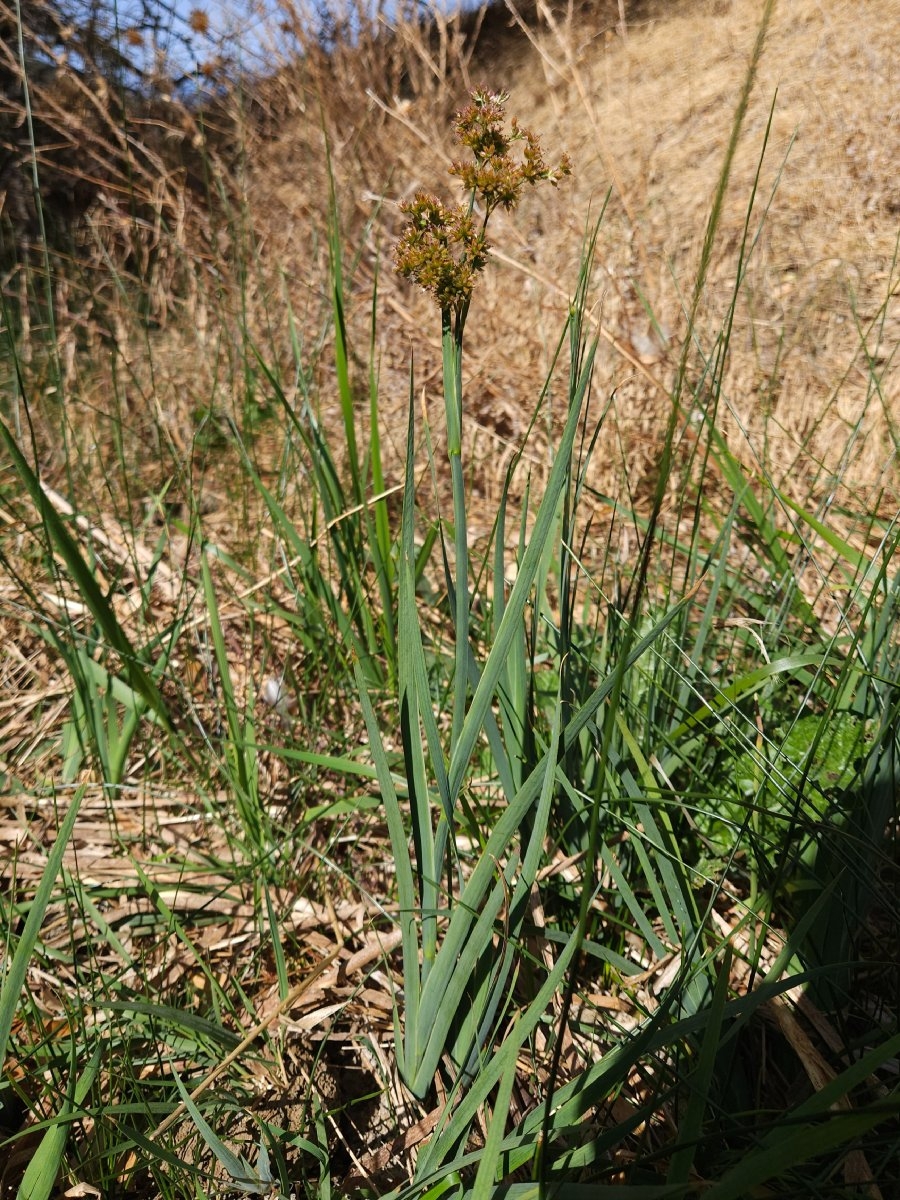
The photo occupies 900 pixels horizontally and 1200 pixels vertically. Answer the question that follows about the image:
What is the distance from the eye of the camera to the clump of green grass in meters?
0.77

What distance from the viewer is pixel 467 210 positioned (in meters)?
0.74

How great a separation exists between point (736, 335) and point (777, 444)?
552 mm

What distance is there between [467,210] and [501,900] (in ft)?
2.23

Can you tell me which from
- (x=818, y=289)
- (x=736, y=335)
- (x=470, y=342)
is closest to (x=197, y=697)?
(x=470, y=342)

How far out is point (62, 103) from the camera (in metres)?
4.15

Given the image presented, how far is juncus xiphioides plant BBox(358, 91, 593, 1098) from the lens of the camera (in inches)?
29.4

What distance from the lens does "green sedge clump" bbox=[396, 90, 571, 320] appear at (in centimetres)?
72

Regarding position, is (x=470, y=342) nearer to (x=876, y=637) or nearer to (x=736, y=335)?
(x=736, y=335)

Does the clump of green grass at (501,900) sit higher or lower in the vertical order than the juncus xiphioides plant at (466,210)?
lower

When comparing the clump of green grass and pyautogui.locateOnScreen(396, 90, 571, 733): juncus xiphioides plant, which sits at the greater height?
pyautogui.locateOnScreen(396, 90, 571, 733): juncus xiphioides plant

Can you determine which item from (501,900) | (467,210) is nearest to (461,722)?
(501,900)

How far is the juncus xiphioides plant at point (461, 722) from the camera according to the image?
0.75 meters

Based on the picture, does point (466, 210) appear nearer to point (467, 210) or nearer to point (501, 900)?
point (467, 210)

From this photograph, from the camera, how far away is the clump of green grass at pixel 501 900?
0.77m
